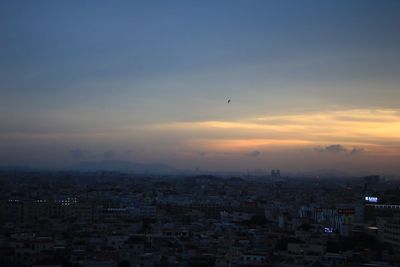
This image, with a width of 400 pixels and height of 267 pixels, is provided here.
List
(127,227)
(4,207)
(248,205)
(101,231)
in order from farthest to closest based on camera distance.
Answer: (248,205) < (4,207) < (127,227) < (101,231)

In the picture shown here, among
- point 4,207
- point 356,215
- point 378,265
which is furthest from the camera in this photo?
point 356,215

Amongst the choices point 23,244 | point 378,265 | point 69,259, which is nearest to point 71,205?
point 23,244

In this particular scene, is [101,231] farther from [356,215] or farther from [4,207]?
[356,215]

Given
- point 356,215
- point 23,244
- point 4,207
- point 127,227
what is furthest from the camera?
point 356,215

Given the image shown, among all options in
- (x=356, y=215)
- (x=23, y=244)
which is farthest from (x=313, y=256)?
(x=356, y=215)

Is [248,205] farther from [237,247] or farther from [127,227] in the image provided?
[237,247]

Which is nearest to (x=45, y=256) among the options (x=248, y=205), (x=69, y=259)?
(x=69, y=259)

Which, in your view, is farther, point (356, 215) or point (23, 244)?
point (356, 215)

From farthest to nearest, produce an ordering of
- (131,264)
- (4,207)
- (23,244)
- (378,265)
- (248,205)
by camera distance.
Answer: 1. (248,205)
2. (4,207)
3. (23,244)
4. (131,264)
5. (378,265)

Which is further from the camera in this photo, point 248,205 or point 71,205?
point 248,205
